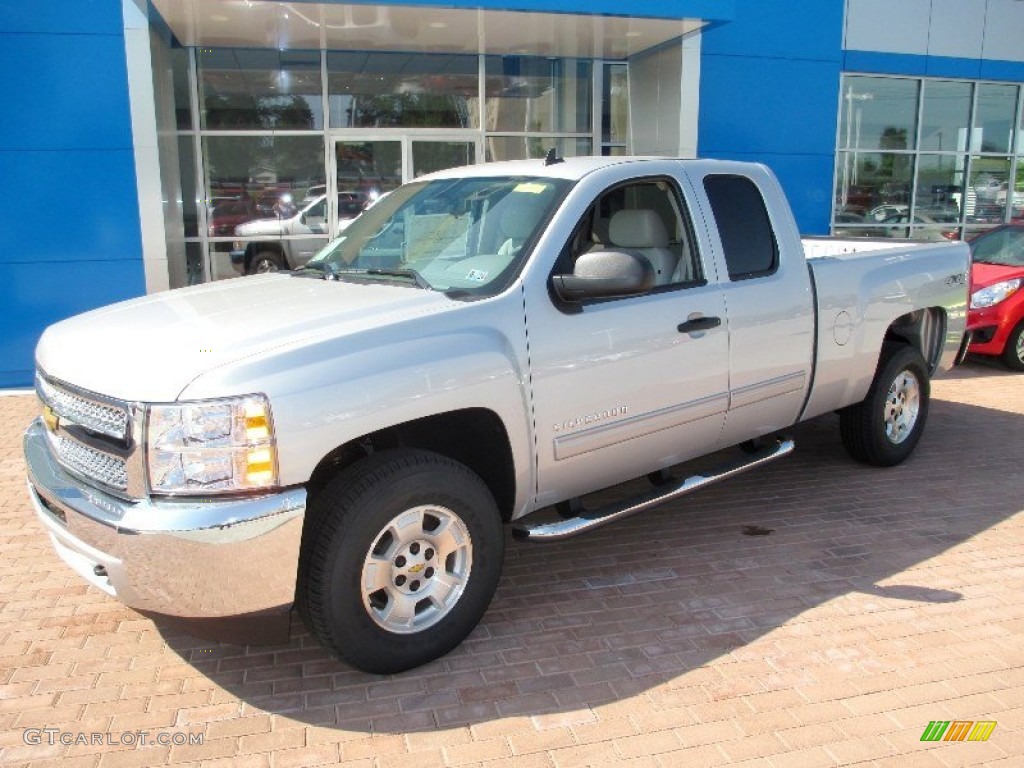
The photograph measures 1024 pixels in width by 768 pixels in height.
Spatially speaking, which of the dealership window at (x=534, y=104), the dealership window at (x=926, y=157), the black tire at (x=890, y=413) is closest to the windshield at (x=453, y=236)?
the black tire at (x=890, y=413)

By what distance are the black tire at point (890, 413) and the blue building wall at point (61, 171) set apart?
312 inches

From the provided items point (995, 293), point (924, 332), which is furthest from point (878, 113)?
point (924, 332)

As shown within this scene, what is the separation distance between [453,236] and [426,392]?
45.0 inches

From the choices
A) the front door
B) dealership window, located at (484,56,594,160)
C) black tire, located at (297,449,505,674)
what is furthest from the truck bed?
the front door

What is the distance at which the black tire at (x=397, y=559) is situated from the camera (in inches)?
128

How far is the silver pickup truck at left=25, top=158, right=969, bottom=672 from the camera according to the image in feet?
9.96

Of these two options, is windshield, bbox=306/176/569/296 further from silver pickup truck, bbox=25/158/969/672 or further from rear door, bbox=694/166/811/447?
rear door, bbox=694/166/811/447

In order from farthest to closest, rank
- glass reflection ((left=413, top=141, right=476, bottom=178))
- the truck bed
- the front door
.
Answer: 1. glass reflection ((left=413, top=141, right=476, bottom=178))
2. the front door
3. the truck bed

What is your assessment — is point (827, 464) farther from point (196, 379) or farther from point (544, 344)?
point (196, 379)

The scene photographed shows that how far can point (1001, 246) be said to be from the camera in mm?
10773

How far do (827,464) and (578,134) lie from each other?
7.95 m

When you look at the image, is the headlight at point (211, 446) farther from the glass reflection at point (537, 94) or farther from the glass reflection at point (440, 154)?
the glass reflection at point (537, 94)

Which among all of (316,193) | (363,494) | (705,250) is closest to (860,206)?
(316,193)

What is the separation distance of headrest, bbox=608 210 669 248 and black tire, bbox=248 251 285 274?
27.2 ft
